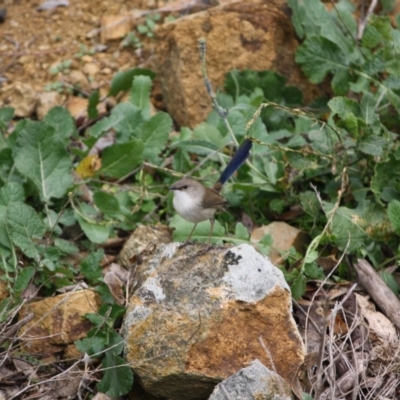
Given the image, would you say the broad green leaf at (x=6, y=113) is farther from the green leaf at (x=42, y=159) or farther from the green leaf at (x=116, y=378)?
the green leaf at (x=116, y=378)

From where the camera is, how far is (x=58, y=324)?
5.53m

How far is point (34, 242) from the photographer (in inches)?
238

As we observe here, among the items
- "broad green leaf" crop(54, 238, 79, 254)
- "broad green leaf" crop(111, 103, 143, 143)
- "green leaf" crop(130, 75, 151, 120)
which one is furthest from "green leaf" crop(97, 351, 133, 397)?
"green leaf" crop(130, 75, 151, 120)

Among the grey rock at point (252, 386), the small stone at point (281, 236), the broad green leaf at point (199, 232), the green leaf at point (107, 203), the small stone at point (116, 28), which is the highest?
the small stone at point (116, 28)

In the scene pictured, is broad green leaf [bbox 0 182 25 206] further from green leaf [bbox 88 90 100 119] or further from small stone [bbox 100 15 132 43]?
small stone [bbox 100 15 132 43]

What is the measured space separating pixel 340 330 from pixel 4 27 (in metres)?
4.62

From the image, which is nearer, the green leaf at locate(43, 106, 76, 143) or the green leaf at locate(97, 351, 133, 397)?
the green leaf at locate(97, 351, 133, 397)

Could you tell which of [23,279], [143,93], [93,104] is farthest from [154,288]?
[93,104]

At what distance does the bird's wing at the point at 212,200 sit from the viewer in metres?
5.82

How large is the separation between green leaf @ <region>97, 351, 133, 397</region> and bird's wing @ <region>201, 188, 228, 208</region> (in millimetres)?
1288

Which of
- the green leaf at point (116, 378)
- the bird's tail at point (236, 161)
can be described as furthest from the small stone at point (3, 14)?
the green leaf at point (116, 378)

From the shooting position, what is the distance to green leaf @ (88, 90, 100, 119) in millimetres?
7211

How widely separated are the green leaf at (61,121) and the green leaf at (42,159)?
0.34 meters

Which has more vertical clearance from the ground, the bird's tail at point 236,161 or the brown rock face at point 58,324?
the bird's tail at point 236,161
